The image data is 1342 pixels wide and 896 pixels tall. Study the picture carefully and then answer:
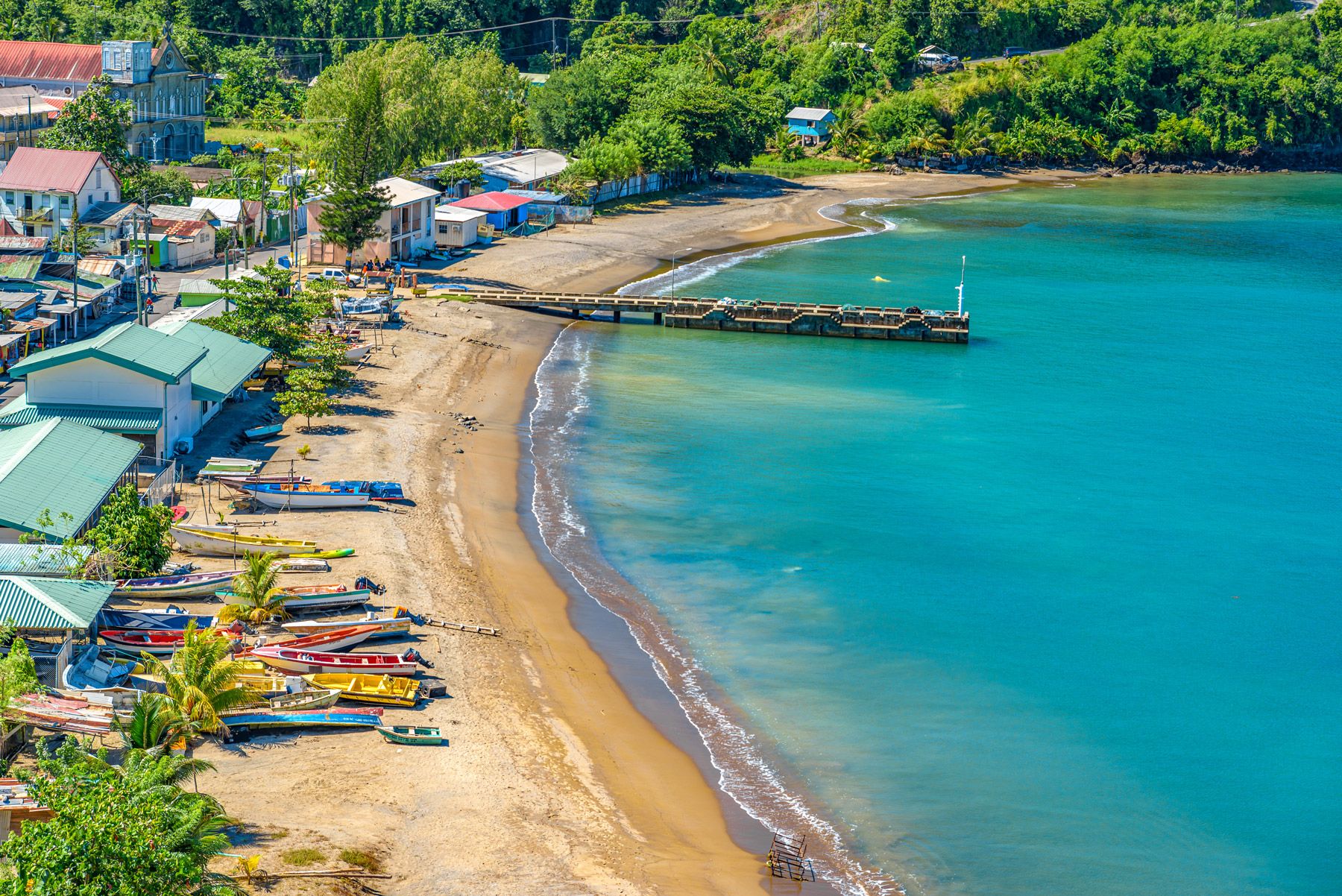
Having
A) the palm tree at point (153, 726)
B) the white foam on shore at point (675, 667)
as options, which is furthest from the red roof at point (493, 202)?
the palm tree at point (153, 726)

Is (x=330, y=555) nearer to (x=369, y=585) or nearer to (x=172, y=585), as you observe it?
(x=369, y=585)

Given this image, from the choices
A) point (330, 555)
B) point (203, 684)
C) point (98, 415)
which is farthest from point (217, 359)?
point (203, 684)

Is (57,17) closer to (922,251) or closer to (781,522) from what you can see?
→ (922,251)

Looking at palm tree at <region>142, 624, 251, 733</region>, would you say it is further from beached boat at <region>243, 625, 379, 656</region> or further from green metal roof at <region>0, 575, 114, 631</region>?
beached boat at <region>243, 625, 379, 656</region>

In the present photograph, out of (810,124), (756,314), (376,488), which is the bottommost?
(376,488)

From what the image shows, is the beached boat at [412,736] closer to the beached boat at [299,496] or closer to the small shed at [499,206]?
the beached boat at [299,496]

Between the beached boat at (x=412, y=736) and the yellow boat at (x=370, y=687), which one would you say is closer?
the beached boat at (x=412, y=736)

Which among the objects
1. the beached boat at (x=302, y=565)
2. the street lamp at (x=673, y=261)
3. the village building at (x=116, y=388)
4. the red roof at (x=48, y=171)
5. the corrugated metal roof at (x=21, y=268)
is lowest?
the beached boat at (x=302, y=565)
